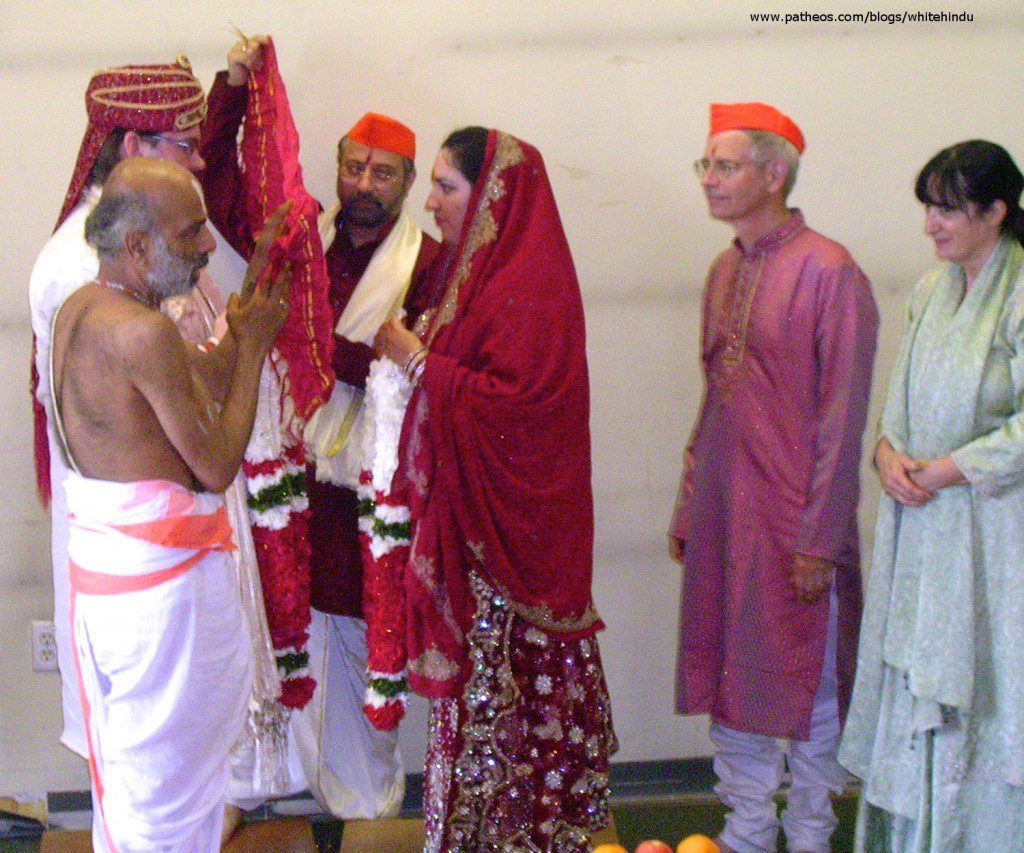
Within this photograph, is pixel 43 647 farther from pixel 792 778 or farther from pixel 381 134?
pixel 792 778

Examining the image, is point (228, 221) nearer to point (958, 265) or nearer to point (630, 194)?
point (630, 194)

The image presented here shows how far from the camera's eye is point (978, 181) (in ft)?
8.73

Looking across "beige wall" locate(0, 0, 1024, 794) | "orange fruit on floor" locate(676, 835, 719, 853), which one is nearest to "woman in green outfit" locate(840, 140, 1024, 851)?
"orange fruit on floor" locate(676, 835, 719, 853)

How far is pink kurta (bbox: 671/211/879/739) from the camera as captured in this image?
297 centimetres

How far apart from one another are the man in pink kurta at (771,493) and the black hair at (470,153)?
65 centimetres

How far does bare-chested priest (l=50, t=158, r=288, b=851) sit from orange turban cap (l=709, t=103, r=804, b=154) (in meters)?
1.45

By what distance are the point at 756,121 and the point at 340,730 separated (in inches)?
80.0

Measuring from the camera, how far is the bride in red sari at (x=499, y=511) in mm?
2812

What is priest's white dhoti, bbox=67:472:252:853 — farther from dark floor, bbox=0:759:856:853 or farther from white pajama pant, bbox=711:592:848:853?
white pajama pant, bbox=711:592:848:853

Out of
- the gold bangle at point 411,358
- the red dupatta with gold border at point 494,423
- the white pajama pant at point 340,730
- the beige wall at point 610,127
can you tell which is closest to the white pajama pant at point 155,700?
the red dupatta with gold border at point 494,423

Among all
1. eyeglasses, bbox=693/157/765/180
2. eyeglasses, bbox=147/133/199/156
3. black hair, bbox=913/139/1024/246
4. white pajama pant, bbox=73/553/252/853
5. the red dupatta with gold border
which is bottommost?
white pajama pant, bbox=73/553/252/853

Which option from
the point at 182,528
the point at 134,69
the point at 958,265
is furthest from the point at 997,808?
the point at 134,69

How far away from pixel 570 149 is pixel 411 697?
69.9 inches

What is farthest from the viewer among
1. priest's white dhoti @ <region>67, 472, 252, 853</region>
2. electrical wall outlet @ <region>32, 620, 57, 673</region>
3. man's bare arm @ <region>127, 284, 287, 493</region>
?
electrical wall outlet @ <region>32, 620, 57, 673</region>
